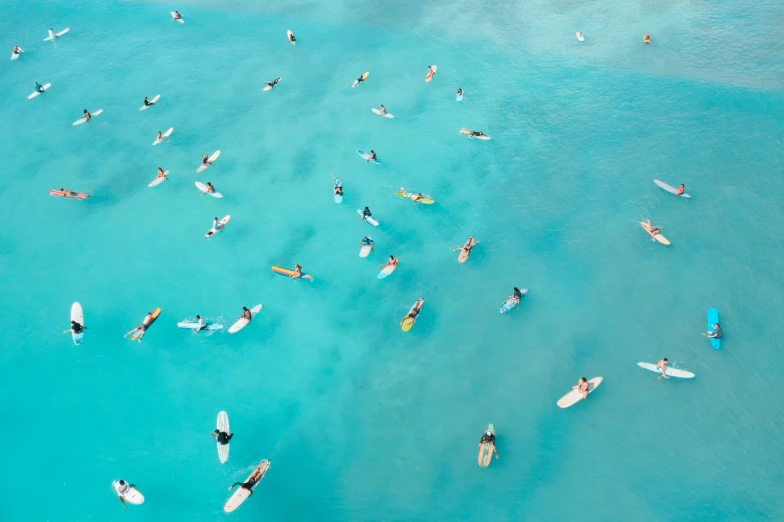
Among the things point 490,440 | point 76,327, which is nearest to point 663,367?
point 490,440

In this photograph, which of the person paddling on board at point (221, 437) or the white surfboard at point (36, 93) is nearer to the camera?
the person paddling on board at point (221, 437)

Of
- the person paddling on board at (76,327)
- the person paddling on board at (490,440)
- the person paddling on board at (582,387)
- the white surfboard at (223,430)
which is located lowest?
the white surfboard at (223,430)

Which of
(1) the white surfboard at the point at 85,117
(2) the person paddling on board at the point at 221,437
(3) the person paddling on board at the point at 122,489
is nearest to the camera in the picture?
(3) the person paddling on board at the point at 122,489

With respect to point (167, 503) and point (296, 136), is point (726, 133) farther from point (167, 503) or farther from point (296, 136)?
point (167, 503)

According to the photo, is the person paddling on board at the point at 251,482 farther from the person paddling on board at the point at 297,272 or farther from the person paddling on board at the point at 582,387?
the person paddling on board at the point at 582,387

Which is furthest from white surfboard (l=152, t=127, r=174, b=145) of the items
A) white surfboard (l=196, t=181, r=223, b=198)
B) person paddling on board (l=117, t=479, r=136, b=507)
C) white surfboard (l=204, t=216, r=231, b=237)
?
person paddling on board (l=117, t=479, r=136, b=507)

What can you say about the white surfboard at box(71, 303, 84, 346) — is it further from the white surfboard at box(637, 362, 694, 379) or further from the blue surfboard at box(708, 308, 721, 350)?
the blue surfboard at box(708, 308, 721, 350)

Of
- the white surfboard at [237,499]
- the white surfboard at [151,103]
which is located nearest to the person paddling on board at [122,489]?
the white surfboard at [237,499]
